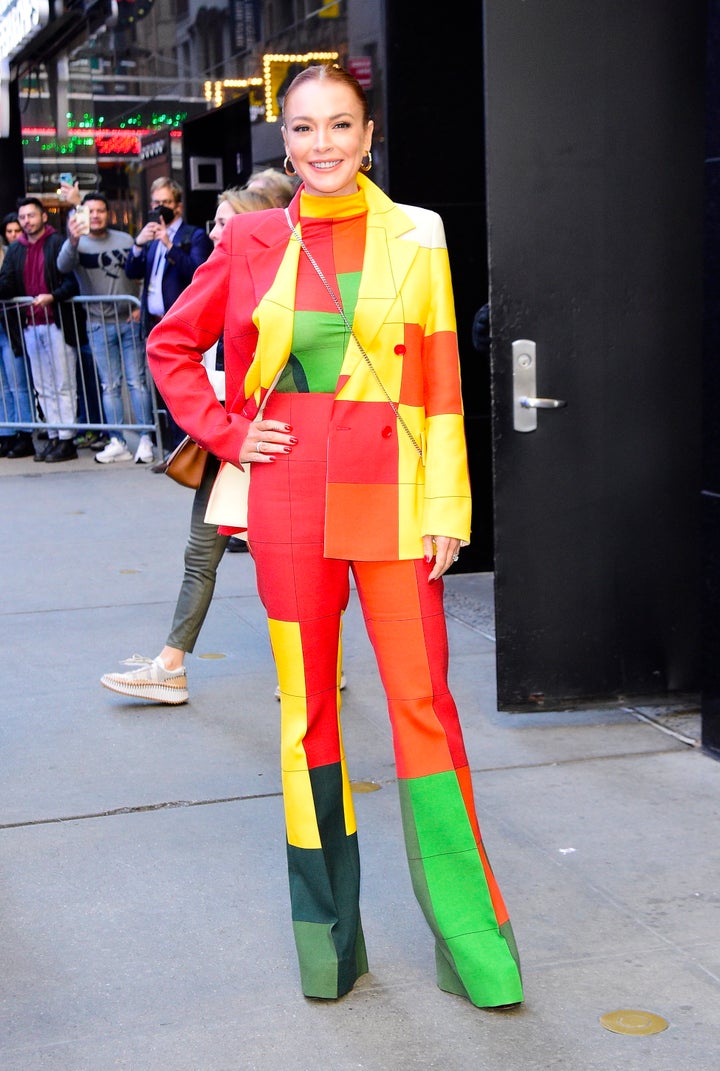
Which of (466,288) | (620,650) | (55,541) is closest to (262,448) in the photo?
(620,650)

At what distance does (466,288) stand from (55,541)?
10.1ft

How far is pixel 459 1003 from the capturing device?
3.32 metres

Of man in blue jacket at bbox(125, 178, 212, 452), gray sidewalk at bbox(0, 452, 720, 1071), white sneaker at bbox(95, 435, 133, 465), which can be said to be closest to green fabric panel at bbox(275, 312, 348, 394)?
gray sidewalk at bbox(0, 452, 720, 1071)

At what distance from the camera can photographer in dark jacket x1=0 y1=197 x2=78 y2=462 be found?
40.3 ft

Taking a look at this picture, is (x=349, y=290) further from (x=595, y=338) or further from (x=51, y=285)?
(x=51, y=285)

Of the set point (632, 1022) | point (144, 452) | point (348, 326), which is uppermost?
point (348, 326)

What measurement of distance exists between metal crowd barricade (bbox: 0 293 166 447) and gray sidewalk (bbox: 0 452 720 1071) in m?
5.78

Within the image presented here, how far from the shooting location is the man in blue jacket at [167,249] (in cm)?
1060

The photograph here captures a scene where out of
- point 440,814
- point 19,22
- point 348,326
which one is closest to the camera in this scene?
point 348,326

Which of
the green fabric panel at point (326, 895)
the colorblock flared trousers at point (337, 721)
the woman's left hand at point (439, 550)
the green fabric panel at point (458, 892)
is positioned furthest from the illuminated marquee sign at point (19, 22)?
the green fabric panel at point (458, 892)

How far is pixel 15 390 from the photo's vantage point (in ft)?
42.5

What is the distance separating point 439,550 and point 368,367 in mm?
427

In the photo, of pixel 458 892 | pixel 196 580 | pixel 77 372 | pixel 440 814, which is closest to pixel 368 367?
pixel 440 814

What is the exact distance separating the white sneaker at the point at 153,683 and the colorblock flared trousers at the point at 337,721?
2.48 meters
